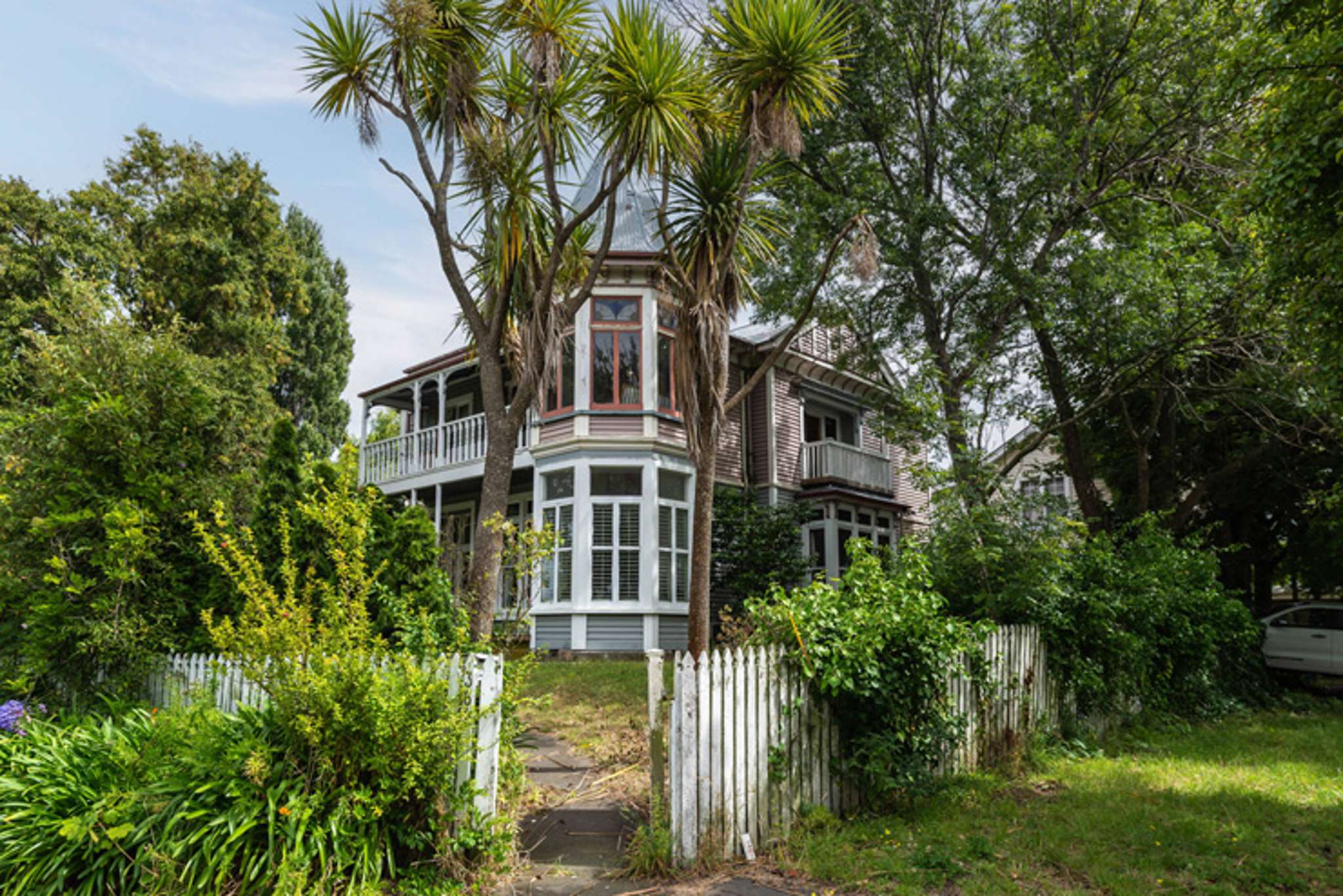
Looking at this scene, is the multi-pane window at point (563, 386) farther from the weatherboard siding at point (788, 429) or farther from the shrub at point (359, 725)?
the shrub at point (359, 725)

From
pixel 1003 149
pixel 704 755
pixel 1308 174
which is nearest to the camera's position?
pixel 704 755

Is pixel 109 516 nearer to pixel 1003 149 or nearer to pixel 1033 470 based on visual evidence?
pixel 1003 149

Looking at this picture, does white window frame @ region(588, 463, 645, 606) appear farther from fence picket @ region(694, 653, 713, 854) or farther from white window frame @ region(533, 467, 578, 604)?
fence picket @ region(694, 653, 713, 854)

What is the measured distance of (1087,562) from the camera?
32.6 feet

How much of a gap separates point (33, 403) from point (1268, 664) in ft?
68.9

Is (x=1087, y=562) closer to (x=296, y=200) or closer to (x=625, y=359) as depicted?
(x=625, y=359)

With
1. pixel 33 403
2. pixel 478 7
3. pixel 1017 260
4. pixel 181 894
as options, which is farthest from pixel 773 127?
pixel 33 403

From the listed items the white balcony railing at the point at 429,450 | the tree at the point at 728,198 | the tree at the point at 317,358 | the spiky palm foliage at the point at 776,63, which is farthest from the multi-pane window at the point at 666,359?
the tree at the point at 317,358

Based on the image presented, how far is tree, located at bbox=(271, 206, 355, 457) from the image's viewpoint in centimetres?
3328

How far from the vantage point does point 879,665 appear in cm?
594

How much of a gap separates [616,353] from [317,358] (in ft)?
70.6

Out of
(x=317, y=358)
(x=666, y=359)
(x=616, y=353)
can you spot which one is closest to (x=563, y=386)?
(x=616, y=353)

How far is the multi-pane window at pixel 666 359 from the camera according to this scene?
17125 millimetres

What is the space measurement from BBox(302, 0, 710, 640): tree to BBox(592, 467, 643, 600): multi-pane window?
7.71 metres
